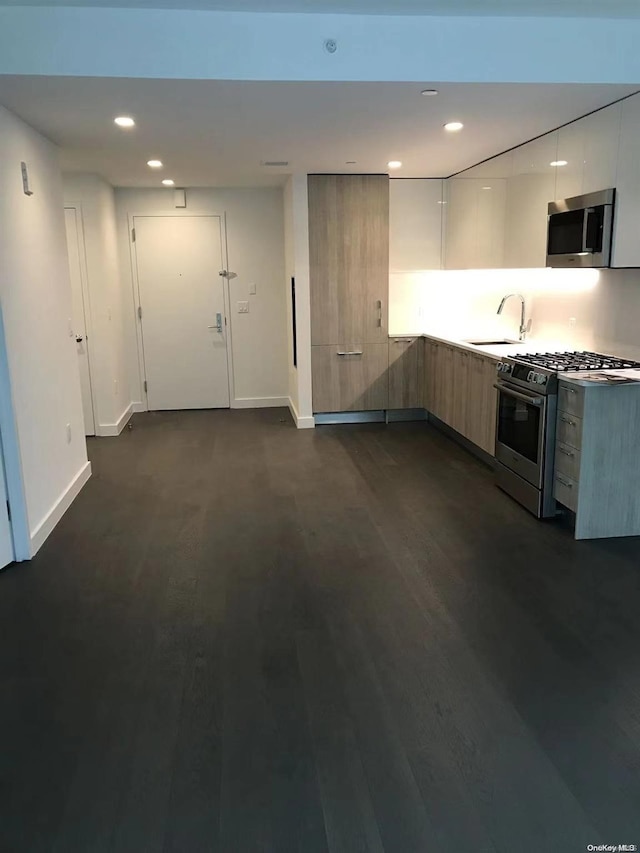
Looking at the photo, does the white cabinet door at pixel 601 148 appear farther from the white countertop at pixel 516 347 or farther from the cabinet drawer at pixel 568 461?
the cabinet drawer at pixel 568 461

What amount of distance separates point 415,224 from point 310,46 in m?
3.51

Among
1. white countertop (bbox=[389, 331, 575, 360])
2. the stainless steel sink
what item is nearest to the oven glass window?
white countertop (bbox=[389, 331, 575, 360])

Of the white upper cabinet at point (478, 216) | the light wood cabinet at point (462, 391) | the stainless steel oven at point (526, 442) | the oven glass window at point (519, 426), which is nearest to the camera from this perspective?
the stainless steel oven at point (526, 442)

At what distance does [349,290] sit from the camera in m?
6.49

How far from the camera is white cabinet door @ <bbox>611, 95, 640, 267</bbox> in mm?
3629

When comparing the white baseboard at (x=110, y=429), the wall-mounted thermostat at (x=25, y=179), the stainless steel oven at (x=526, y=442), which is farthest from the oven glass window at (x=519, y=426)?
the white baseboard at (x=110, y=429)

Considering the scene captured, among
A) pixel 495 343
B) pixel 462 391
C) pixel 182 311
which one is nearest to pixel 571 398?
pixel 462 391

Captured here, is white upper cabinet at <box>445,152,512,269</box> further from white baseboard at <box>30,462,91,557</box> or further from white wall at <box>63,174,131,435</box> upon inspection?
white baseboard at <box>30,462,91,557</box>

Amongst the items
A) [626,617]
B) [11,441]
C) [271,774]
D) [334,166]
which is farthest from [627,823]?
[334,166]

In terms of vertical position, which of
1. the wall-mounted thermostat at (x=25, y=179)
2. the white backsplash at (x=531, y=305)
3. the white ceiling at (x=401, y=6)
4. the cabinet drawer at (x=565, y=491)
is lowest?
the cabinet drawer at (x=565, y=491)

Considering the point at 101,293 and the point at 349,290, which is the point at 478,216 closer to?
the point at 349,290

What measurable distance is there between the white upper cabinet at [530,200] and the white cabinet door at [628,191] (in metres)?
0.73

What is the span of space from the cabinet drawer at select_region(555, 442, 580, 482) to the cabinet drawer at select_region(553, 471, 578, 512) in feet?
0.10

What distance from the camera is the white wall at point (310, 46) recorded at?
3.14 metres
